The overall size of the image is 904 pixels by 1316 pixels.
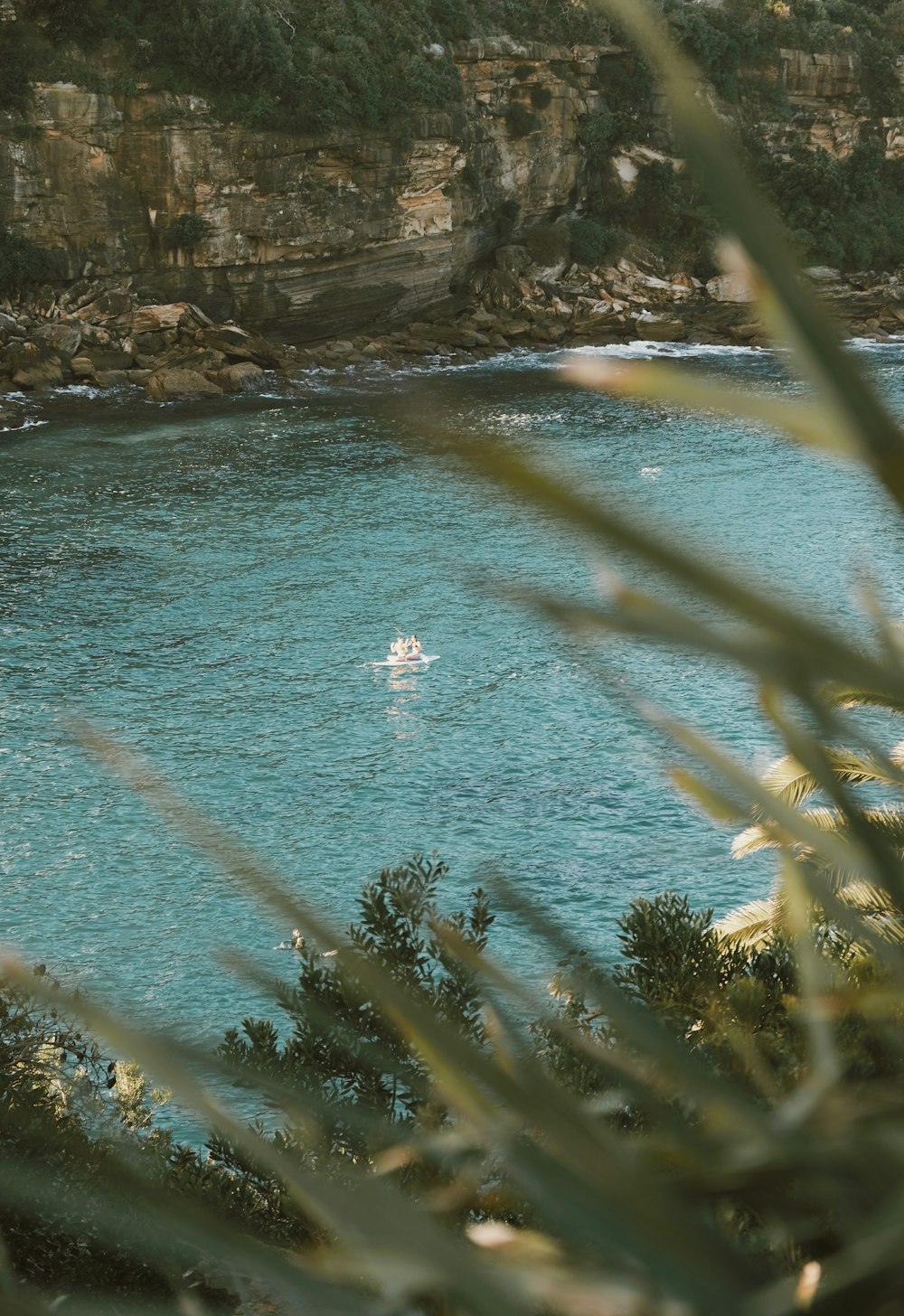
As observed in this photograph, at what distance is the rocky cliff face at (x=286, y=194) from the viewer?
3281 centimetres

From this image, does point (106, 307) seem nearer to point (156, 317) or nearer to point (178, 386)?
point (156, 317)

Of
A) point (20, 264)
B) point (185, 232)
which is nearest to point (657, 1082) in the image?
point (20, 264)

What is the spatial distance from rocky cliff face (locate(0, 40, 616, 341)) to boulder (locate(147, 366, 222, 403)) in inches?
121

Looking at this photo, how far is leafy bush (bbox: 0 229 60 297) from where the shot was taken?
32.0 metres

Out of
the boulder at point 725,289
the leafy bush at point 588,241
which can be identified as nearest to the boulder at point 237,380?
the leafy bush at point 588,241

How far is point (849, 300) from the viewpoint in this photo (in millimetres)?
41781

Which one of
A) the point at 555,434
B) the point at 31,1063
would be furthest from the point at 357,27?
the point at 31,1063

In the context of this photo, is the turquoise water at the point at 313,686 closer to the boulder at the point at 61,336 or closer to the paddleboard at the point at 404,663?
the paddleboard at the point at 404,663

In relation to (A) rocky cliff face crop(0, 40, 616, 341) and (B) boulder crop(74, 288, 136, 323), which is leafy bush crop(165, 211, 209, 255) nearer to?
(A) rocky cliff face crop(0, 40, 616, 341)

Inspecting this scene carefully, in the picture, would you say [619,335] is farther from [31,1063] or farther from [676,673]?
[31,1063]

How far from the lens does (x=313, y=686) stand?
55.7 feet

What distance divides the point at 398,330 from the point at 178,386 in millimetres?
8998

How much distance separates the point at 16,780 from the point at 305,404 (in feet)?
60.5

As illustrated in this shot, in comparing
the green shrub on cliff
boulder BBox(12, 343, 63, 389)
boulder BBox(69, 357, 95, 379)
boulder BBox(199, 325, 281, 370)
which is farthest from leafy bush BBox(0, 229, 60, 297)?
the green shrub on cliff
